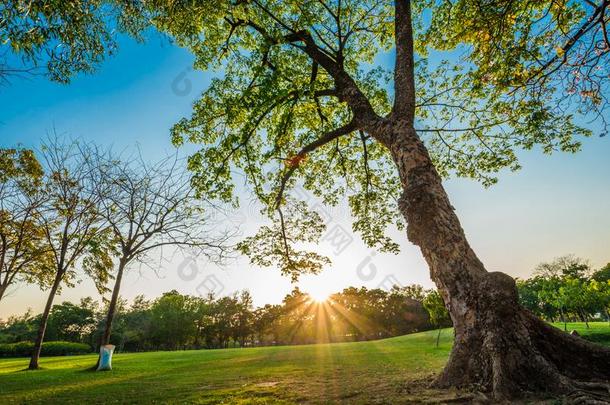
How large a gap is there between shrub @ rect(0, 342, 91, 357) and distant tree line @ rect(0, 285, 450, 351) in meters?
17.1

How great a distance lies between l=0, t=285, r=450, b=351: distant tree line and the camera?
68.8 meters

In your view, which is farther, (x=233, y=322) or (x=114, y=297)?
(x=233, y=322)

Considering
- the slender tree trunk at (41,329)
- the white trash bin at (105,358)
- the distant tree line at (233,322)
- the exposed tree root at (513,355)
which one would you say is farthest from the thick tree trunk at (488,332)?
the distant tree line at (233,322)

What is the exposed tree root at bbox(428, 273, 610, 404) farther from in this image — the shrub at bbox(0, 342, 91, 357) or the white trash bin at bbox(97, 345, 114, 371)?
the shrub at bbox(0, 342, 91, 357)

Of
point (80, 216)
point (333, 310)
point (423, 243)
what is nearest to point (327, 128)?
point (423, 243)

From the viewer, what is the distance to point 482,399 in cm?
326

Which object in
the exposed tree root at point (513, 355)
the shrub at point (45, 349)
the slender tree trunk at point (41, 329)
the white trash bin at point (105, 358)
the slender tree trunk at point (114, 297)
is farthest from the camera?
the shrub at point (45, 349)

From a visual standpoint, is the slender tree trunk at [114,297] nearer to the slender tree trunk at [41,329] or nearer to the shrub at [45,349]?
the slender tree trunk at [41,329]

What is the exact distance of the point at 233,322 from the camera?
249ft

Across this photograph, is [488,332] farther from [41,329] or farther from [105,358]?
[41,329]

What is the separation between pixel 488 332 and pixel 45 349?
239ft

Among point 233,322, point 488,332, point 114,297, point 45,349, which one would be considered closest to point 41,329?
point 114,297

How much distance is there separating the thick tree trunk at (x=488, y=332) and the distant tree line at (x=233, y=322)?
6840 centimetres

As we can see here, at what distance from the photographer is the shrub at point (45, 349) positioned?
4828 cm
